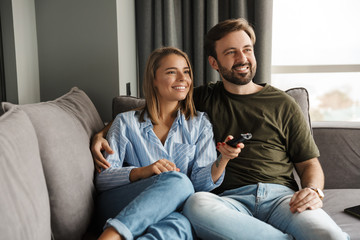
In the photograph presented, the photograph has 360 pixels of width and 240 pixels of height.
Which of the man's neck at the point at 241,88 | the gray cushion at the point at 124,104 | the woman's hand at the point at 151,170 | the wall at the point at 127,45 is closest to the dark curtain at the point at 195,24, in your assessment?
the wall at the point at 127,45

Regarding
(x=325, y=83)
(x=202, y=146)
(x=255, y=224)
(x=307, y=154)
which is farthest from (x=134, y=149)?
(x=325, y=83)

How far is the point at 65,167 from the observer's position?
1164 millimetres

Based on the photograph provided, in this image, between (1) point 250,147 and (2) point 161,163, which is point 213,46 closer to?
(1) point 250,147

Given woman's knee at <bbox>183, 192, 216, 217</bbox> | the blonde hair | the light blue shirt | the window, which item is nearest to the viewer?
woman's knee at <bbox>183, 192, 216, 217</bbox>

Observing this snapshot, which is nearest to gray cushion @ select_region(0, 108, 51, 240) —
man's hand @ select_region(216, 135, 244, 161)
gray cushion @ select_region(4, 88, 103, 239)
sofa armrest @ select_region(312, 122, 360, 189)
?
gray cushion @ select_region(4, 88, 103, 239)

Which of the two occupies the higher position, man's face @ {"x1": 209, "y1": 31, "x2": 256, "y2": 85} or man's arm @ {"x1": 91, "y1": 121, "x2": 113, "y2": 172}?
man's face @ {"x1": 209, "y1": 31, "x2": 256, "y2": 85}

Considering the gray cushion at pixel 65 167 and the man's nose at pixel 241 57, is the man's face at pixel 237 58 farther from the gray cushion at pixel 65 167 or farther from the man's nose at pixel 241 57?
the gray cushion at pixel 65 167

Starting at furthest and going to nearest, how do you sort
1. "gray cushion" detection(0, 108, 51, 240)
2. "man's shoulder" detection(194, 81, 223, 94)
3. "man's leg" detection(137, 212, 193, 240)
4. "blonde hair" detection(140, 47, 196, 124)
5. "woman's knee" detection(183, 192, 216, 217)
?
"man's shoulder" detection(194, 81, 223, 94) → "blonde hair" detection(140, 47, 196, 124) → "woman's knee" detection(183, 192, 216, 217) → "man's leg" detection(137, 212, 193, 240) → "gray cushion" detection(0, 108, 51, 240)

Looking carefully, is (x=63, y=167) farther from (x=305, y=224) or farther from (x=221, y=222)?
(x=305, y=224)

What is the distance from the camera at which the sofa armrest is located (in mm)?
1842

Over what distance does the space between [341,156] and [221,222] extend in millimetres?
968

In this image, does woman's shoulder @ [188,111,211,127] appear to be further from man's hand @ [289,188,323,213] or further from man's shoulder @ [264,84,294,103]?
man's hand @ [289,188,323,213]

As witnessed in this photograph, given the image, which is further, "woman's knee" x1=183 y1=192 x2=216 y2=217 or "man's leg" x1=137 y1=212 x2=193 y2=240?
"woman's knee" x1=183 y1=192 x2=216 y2=217

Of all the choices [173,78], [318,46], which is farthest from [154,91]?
[318,46]
